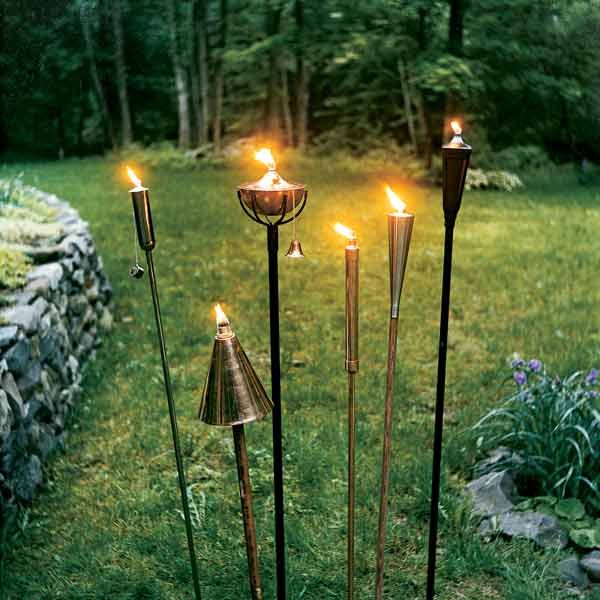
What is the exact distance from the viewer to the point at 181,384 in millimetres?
4125

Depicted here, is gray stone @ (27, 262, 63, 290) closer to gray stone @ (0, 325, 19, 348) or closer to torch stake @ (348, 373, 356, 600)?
gray stone @ (0, 325, 19, 348)

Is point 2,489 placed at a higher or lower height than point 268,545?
higher

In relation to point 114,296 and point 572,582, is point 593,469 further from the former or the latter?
point 114,296

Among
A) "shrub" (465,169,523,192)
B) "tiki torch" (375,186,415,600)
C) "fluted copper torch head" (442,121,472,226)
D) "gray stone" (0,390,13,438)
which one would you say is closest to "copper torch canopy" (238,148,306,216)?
"tiki torch" (375,186,415,600)

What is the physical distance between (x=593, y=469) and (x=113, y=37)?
18086mm

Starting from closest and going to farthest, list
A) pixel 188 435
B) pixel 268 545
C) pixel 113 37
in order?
pixel 268 545, pixel 188 435, pixel 113 37

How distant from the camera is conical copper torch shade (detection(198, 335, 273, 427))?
1532mm

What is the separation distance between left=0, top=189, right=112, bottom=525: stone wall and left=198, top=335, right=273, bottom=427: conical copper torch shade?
1535 mm

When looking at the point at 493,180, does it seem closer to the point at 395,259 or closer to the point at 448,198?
the point at 448,198

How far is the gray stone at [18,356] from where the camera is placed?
2.96m

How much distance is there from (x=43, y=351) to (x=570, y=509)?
8.43ft

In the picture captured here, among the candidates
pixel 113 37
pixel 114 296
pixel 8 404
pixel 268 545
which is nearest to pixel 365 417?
pixel 268 545

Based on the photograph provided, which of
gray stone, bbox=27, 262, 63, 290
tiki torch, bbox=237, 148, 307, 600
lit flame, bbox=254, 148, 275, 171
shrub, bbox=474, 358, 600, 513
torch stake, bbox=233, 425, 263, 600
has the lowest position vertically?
shrub, bbox=474, 358, 600, 513

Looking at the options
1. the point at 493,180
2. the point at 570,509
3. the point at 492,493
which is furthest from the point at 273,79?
the point at 570,509
